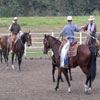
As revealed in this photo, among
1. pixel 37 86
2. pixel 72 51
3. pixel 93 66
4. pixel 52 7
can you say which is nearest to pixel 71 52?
pixel 72 51

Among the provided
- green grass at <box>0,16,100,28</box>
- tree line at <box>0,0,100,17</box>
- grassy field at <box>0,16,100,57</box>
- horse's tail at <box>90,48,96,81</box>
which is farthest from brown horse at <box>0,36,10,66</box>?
tree line at <box>0,0,100,17</box>

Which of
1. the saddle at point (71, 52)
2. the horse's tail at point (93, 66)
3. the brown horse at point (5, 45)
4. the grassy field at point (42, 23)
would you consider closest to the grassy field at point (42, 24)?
the grassy field at point (42, 23)

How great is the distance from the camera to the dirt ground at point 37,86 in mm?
9930

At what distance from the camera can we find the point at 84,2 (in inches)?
1999

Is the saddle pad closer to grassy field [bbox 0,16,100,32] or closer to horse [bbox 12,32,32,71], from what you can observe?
horse [bbox 12,32,32,71]

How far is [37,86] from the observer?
11.7m

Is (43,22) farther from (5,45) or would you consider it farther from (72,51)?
(72,51)

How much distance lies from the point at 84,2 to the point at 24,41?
35763 millimetres

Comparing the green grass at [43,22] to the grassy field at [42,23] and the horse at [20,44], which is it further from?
the horse at [20,44]

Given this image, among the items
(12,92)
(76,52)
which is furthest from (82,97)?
(12,92)

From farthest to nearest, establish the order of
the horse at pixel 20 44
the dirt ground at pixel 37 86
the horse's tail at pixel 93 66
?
the horse at pixel 20 44 → the horse's tail at pixel 93 66 → the dirt ground at pixel 37 86

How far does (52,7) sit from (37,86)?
41.9 m

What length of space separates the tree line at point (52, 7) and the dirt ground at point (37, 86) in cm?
3316

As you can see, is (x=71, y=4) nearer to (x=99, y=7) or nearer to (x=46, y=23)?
(x=99, y=7)
